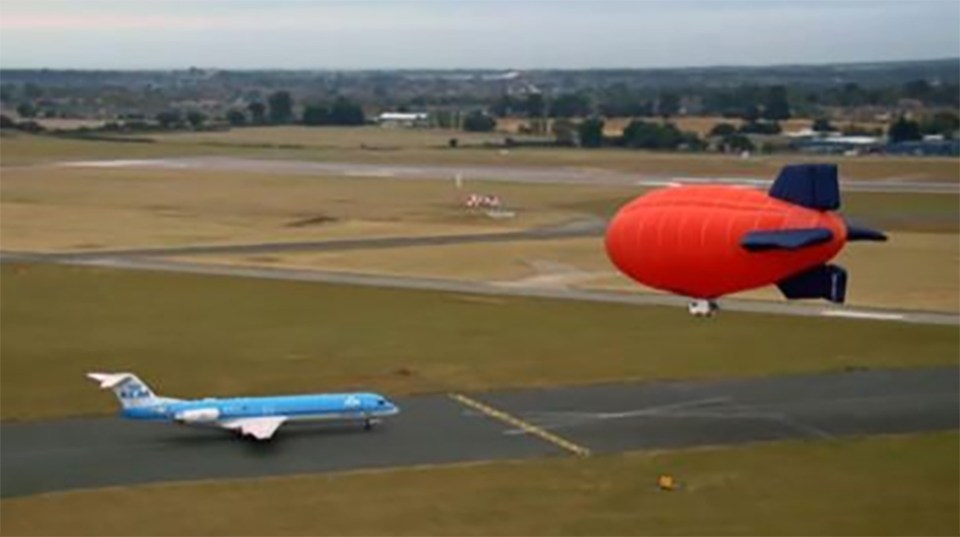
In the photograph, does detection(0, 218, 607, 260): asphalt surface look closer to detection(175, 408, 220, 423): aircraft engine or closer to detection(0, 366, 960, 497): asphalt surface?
detection(0, 366, 960, 497): asphalt surface

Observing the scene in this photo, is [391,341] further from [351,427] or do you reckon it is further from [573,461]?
[573,461]

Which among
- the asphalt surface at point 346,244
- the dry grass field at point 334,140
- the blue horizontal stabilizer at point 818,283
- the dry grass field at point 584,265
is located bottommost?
the dry grass field at point 334,140

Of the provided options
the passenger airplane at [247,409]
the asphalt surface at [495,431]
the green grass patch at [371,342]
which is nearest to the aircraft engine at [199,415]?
the passenger airplane at [247,409]

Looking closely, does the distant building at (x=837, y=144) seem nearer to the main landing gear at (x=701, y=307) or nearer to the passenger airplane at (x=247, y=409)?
the passenger airplane at (x=247, y=409)

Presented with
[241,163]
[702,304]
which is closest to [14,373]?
[702,304]

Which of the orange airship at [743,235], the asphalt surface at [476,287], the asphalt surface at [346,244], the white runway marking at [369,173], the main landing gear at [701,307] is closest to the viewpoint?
the orange airship at [743,235]


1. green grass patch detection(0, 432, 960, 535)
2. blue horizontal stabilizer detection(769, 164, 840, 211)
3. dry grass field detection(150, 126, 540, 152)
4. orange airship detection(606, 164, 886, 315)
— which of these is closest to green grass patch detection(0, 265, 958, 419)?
green grass patch detection(0, 432, 960, 535)

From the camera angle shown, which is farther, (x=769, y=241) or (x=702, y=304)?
(x=702, y=304)
